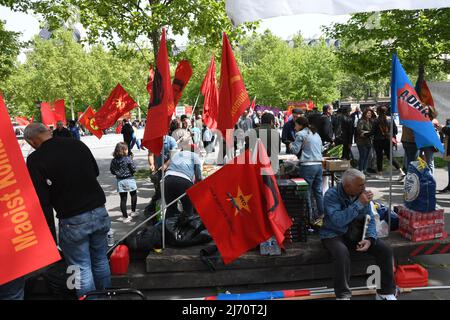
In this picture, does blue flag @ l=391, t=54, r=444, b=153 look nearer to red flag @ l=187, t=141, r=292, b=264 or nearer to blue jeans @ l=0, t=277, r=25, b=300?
red flag @ l=187, t=141, r=292, b=264

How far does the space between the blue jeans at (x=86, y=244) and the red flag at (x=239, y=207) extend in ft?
3.28

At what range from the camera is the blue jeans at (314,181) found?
6527mm

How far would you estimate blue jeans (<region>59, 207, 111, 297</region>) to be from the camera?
3.96 metres

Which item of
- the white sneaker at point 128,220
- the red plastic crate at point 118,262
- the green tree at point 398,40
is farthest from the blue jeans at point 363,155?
the red plastic crate at point 118,262

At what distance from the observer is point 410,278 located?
4852 mm

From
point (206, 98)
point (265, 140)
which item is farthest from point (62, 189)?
point (206, 98)

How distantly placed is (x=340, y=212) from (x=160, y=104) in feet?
7.61

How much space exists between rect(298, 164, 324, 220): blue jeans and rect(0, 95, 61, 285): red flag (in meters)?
Answer: 4.32

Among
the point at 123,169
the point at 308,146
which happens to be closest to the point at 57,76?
the point at 123,169

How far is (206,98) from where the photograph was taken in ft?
33.7

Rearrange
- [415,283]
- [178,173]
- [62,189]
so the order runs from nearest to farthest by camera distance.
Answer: [62,189]
[415,283]
[178,173]

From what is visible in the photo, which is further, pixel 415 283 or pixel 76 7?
pixel 76 7
